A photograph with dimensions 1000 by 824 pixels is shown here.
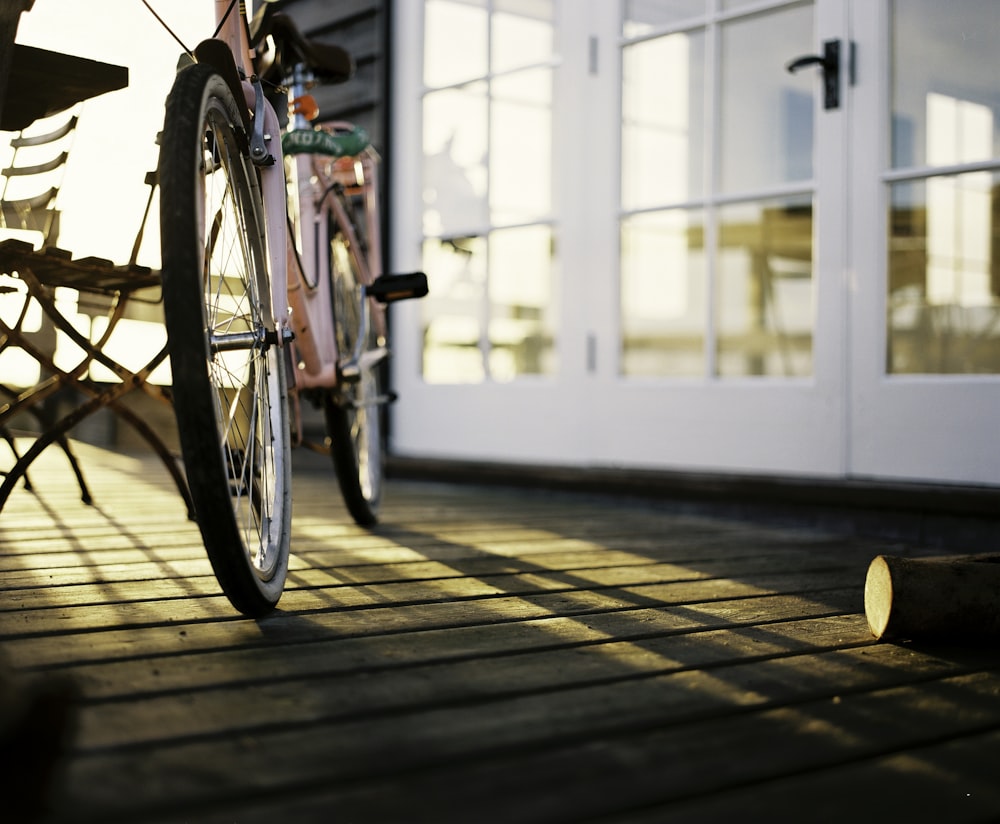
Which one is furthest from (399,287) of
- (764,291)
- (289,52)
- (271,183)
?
(764,291)

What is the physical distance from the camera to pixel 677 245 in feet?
10.8

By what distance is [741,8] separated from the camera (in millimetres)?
2885

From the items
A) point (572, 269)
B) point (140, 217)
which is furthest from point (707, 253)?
point (140, 217)

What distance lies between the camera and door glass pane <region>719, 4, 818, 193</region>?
283 centimetres

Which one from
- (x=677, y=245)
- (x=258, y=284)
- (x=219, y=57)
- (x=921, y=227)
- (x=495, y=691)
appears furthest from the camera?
(x=677, y=245)

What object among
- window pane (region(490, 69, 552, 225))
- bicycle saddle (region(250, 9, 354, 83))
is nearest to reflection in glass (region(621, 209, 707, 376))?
window pane (region(490, 69, 552, 225))

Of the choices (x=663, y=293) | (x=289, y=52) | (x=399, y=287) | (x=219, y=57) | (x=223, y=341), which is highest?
(x=289, y=52)

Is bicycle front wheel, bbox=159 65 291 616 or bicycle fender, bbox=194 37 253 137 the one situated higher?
bicycle fender, bbox=194 37 253 137

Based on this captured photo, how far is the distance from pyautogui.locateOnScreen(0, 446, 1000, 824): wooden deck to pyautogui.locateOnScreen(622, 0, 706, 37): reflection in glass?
170 centimetres

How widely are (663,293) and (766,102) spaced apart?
79 cm

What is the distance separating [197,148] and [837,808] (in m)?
0.98

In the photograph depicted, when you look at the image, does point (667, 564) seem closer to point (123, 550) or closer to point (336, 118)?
point (123, 550)

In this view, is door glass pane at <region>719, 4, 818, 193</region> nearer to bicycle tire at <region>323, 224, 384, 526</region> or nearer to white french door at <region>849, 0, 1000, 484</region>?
white french door at <region>849, 0, 1000, 484</region>

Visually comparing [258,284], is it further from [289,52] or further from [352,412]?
[352,412]
